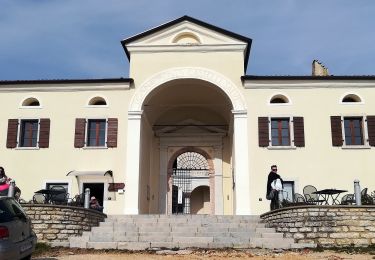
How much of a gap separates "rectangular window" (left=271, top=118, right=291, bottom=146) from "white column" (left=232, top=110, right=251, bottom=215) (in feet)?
4.00

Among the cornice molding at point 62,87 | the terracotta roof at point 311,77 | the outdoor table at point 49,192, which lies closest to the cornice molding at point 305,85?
the terracotta roof at point 311,77

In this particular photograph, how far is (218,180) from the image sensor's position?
80.8 ft

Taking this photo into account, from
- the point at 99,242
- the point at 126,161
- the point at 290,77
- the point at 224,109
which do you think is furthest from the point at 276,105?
the point at 99,242

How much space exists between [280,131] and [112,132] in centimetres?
722

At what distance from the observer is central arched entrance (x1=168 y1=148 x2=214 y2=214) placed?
25625 mm

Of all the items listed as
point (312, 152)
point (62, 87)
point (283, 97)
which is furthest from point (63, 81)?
point (312, 152)

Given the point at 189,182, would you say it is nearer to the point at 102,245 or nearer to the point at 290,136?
the point at 290,136

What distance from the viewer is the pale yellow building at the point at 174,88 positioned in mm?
20469

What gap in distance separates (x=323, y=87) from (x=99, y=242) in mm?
12253

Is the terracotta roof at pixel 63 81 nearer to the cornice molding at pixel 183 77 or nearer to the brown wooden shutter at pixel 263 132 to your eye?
the cornice molding at pixel 183 77

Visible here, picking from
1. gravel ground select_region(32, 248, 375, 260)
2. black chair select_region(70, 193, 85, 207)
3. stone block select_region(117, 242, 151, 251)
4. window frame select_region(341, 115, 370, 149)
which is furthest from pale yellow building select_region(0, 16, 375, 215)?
gravel ground select_region(32, 248, 375, 260)

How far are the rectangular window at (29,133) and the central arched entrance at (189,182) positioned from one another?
23.2ft

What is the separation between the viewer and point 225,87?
21672 millimetres

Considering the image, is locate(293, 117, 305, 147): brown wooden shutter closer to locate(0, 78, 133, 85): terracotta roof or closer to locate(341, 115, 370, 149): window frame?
locate(341, 115, 370, 149): window frame
